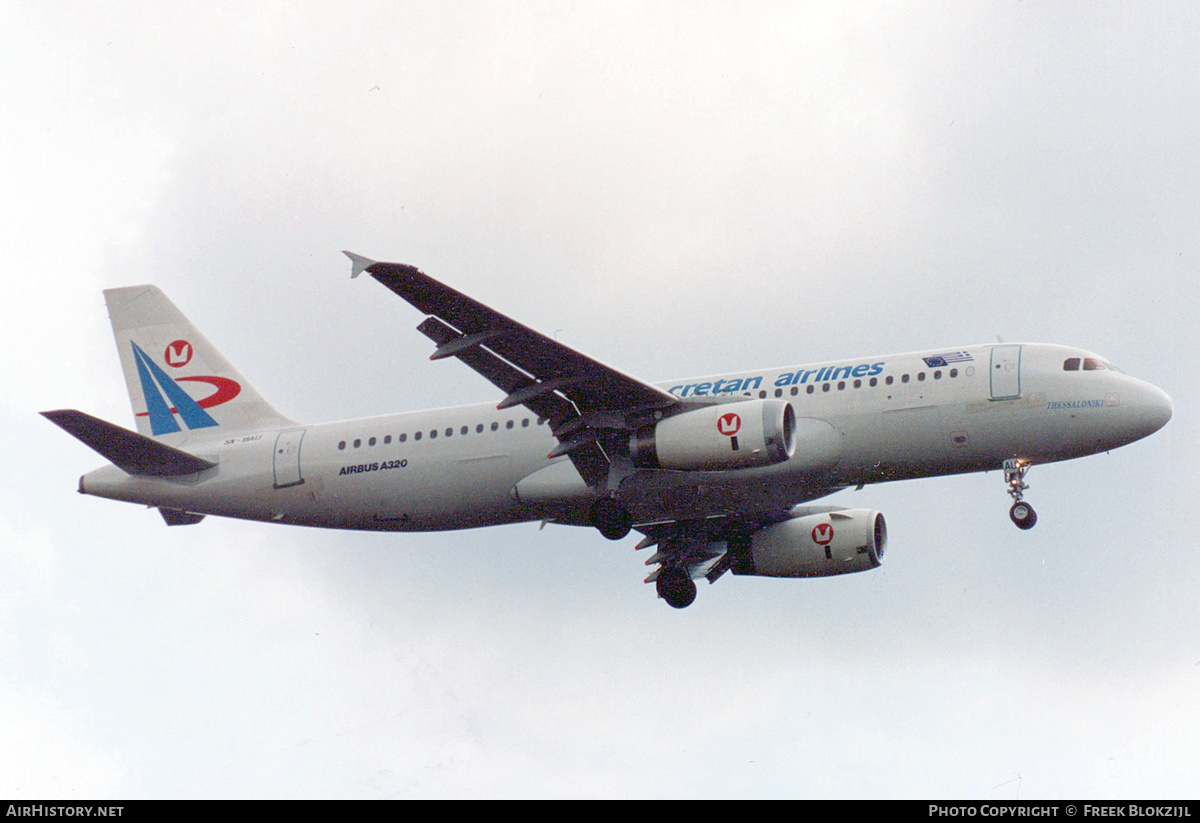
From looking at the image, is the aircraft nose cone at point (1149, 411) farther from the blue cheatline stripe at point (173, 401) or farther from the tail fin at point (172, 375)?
the blue cheatline stripe at point (173, 401)

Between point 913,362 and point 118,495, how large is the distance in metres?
21.3

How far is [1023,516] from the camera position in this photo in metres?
33.4

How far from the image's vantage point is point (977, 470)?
3341 cm

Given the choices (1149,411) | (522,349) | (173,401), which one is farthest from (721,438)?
(173,401)

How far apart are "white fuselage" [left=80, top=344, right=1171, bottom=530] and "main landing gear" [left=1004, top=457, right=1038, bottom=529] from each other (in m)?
0.30

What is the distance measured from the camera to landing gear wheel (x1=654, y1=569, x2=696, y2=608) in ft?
131

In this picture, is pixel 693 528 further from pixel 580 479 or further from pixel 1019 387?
pixel 1019 387

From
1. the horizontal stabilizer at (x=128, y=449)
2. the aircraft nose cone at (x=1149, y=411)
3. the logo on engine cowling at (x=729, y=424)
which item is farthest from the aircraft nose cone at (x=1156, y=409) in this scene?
the horizontal stabilizer at (x=128, y=449)

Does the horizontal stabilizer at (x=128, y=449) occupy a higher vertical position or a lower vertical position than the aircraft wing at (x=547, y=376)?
lower

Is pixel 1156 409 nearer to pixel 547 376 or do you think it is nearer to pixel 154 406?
pixel 547 376

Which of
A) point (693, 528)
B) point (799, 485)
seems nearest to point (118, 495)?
point (693, 528)

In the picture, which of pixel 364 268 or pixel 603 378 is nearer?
pixel 364 268

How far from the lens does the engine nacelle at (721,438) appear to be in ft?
104
